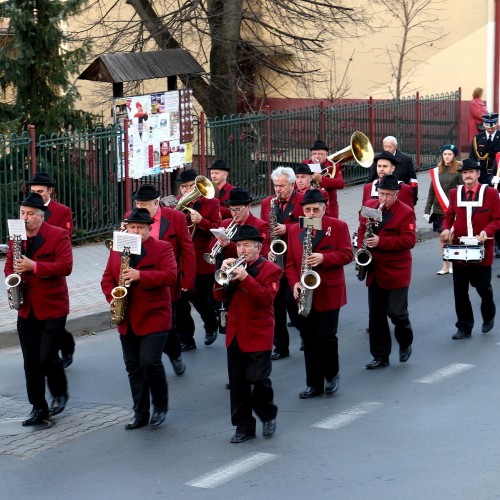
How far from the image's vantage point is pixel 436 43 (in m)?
30.3

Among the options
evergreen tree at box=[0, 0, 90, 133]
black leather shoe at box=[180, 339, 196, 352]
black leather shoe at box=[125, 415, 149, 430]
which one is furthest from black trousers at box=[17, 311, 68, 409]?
evergreen tree at box=[0, 0, 90, 133]

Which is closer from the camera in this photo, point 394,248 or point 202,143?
point 394,248

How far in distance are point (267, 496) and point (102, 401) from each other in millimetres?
3024

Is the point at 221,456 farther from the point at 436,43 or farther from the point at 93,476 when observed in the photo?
the point at 436,43

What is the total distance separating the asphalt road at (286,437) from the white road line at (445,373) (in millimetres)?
13

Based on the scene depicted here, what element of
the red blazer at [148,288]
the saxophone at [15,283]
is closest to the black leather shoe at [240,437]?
the red blazer at [148,288]

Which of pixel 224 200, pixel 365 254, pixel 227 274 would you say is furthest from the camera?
pixel 224 200

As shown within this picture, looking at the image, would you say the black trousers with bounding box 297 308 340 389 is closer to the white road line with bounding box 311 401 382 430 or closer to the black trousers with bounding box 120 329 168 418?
the white road line with bounding box 311 401 382 430

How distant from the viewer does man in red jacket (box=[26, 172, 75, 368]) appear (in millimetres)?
10914

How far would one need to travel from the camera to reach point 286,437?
9148 mm

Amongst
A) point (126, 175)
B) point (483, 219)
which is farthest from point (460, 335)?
point (126, 175)

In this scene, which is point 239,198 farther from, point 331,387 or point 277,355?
point 331,387

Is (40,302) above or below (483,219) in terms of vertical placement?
below

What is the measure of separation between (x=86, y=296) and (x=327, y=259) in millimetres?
5291
